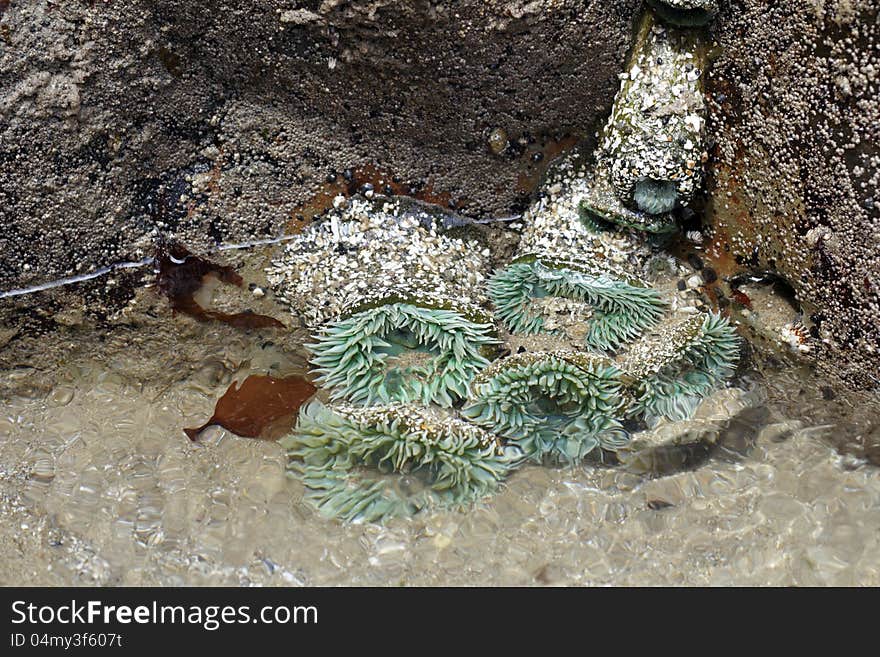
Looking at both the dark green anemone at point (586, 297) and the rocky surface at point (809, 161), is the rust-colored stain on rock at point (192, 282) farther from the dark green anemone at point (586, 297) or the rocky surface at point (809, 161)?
the rocky surface at point (809, 161)

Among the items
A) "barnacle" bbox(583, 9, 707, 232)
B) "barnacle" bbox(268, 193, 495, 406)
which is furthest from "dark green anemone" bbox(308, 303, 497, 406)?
"barnacle" bbox(583, 9, 707, 232)

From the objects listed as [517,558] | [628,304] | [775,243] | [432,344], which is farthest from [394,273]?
[775,243]

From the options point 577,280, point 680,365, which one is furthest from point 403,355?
point 680,365

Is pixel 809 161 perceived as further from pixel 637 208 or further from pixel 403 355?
pixel 403 355

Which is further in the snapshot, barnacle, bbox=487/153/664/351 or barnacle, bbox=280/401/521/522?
barnacle, bbox=487/153/664/351

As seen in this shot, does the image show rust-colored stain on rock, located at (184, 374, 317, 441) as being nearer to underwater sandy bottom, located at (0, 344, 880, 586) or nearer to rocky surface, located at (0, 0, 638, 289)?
underwater sandy bottom, located at (0, 344, 880, 586)

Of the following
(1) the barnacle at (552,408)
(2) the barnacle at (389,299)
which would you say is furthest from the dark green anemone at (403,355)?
(1) the barnacle at (552,408)
